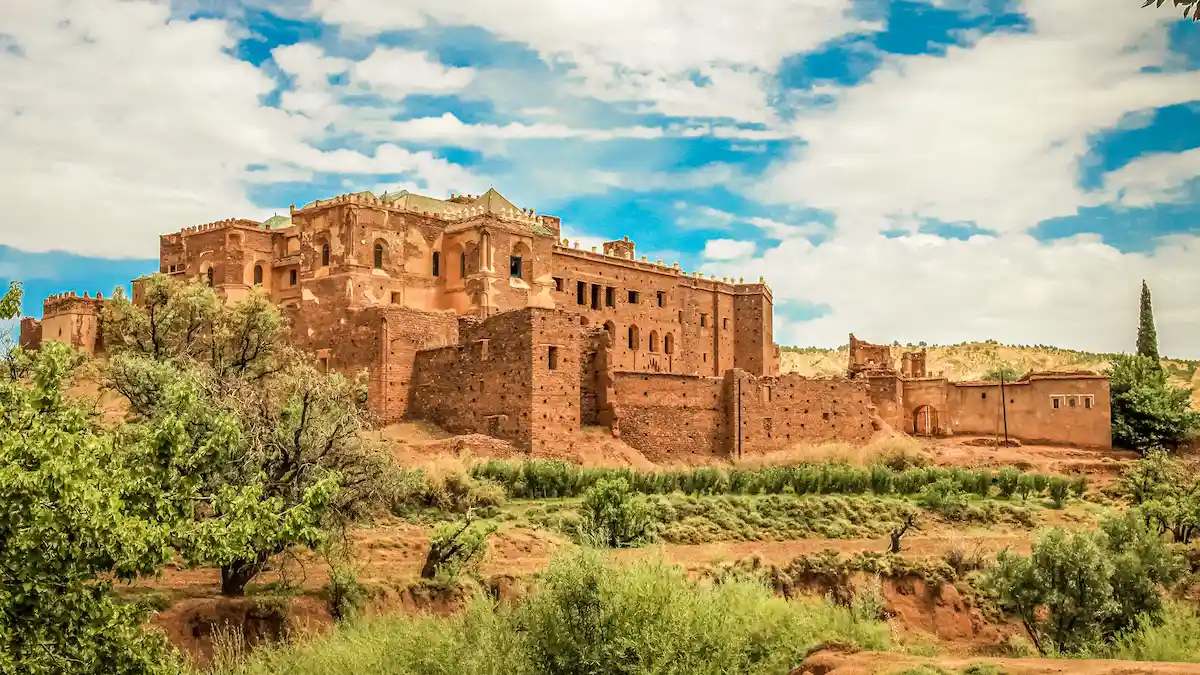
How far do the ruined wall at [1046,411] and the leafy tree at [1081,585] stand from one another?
64.0ft

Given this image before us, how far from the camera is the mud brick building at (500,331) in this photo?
115ft

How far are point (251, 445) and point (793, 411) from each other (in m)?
21.2

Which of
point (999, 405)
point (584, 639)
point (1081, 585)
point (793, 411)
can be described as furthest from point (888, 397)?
point (584, 639)

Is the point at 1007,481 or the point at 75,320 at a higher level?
the point at 75,320

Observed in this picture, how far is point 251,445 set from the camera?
20750 millimetres

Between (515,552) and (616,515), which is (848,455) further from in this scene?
(515,552)

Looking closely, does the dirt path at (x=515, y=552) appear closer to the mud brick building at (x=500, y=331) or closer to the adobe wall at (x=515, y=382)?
the adobe wall at (x=515, y=382)

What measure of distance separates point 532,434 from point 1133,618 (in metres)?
17.5

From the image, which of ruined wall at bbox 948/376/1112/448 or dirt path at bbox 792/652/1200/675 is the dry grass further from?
dirt path at bbox 792/652/1200/675

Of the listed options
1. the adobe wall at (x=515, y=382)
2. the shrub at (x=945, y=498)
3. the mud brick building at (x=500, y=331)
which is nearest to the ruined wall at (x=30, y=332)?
the mud brick building at (x=500, y=331)

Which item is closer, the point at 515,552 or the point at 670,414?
the point at 515,552

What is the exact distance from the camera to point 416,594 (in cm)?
2167

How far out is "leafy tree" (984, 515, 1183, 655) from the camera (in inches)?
792

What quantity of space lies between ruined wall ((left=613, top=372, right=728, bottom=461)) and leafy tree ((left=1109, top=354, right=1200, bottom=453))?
546 inches
